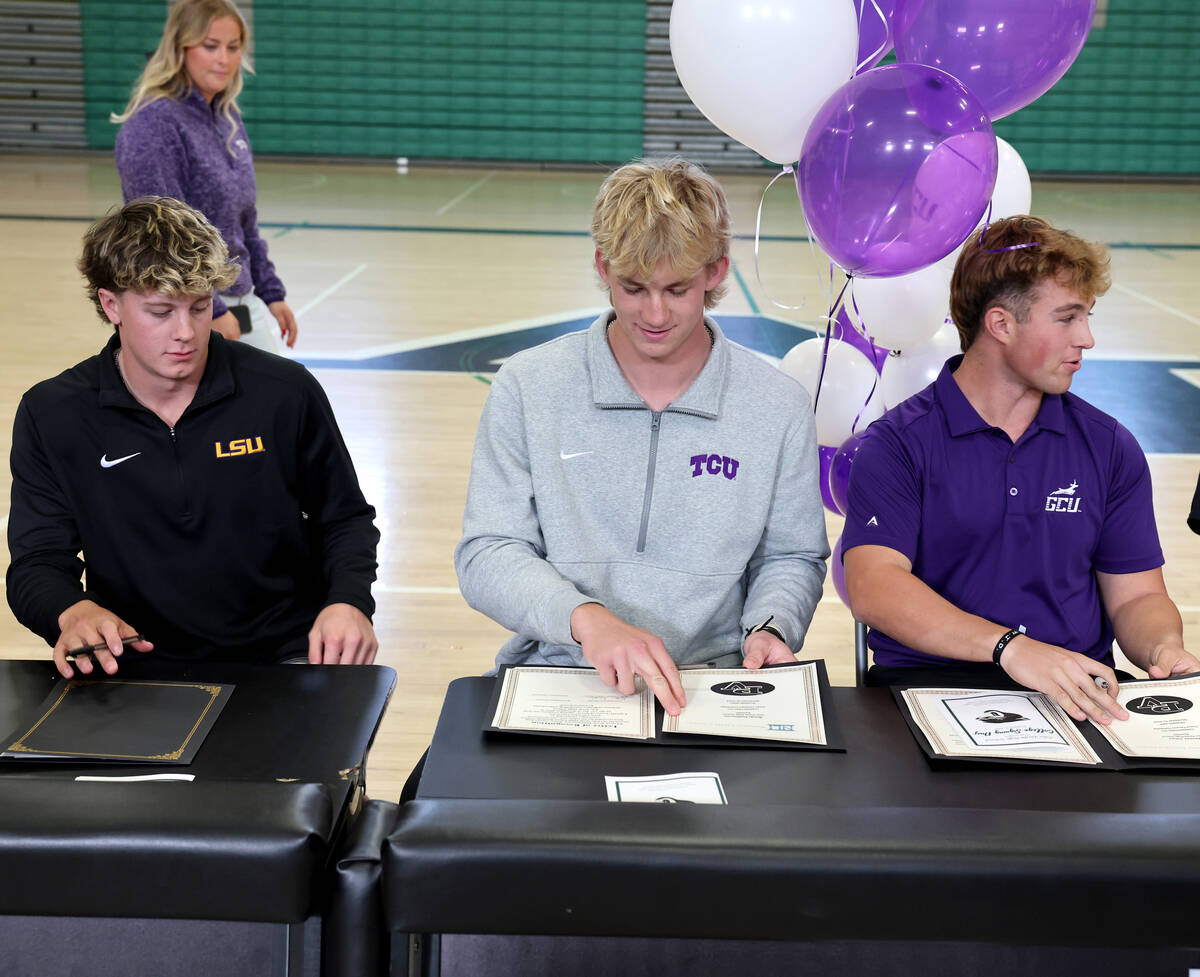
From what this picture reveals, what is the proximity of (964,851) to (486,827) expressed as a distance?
15.3 inches

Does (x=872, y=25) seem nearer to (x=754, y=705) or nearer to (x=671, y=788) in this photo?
(x=754, y=705)

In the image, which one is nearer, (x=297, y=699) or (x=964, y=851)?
(x=964, y=851)

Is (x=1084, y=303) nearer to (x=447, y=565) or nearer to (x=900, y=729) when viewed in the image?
(x=900, y=729)

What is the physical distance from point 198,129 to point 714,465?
2124mm

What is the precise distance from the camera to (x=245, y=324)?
10.8 ft

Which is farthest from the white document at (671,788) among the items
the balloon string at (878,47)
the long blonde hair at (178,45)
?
the long blonde hair at (178,45)

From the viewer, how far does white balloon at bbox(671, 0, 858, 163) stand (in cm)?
208

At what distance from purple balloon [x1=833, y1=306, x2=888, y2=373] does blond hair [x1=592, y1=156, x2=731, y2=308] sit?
105 centimetres

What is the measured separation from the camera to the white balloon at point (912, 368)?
2680 millimetres

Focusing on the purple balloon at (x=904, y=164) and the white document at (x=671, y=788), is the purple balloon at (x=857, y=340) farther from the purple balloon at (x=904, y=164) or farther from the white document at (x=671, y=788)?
the white document at (x=671, y=788)

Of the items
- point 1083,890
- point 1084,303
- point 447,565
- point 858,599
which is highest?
point 1084,303

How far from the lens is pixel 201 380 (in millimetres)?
2000

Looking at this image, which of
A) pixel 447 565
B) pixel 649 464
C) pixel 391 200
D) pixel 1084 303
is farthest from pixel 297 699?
pixel 391 200

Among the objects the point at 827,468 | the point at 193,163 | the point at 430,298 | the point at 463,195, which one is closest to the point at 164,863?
the point at 827,468
